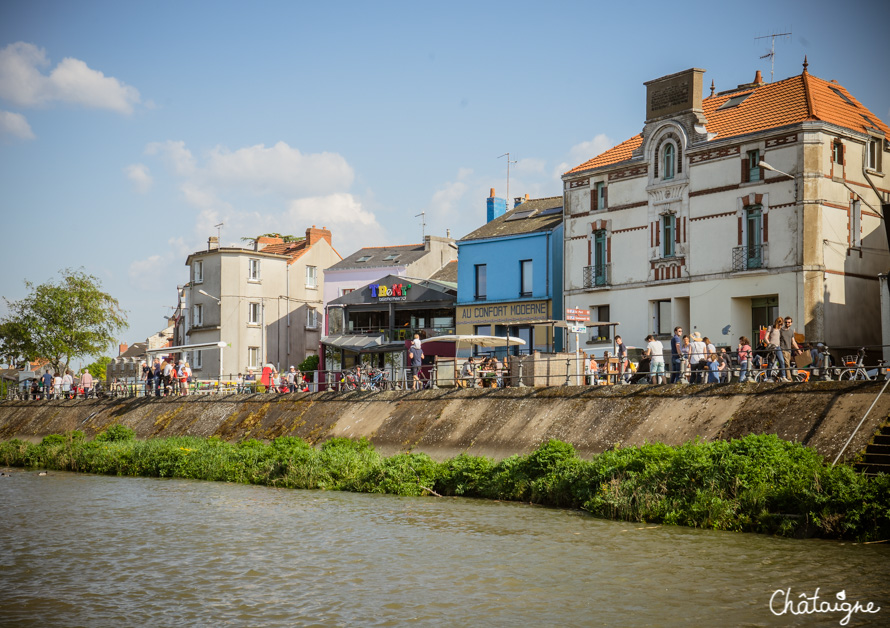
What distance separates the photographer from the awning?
49.7 meters

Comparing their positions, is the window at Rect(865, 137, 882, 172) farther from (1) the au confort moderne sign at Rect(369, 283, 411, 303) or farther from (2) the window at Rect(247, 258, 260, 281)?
(2) the window at Rect(247, 258, 260, 281)

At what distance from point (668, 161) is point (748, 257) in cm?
581

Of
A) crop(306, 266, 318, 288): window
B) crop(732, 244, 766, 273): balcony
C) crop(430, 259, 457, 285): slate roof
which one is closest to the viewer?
crop(732, 244, 766, 273): balcony

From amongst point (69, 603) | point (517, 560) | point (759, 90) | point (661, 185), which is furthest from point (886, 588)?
point (759, 90)

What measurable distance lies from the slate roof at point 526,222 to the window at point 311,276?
798 inches

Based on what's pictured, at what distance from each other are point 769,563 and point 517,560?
4338 millimetres

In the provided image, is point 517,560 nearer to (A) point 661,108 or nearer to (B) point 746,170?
(B) point 746,170

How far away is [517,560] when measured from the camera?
16922mm

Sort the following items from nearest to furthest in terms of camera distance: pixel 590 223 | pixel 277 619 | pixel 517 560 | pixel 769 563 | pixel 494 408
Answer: pixel 277 619 → pixel 769 563 → pixel 517 560 → pixel 494 408 → pixel 590 223

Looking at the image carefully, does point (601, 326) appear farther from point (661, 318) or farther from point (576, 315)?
point (576, 315)

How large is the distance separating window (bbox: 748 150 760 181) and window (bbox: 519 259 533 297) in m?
13.1

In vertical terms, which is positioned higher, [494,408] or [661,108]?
[661,108]

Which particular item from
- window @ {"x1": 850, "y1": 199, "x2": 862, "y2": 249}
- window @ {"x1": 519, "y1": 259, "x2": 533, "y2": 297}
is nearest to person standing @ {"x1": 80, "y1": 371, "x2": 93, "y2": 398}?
window @ {"x1": 519, "y1": 259, "x2": 533, "y2": 297}

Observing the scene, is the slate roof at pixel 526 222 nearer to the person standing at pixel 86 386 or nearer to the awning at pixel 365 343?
the awning at pixel 365 343
